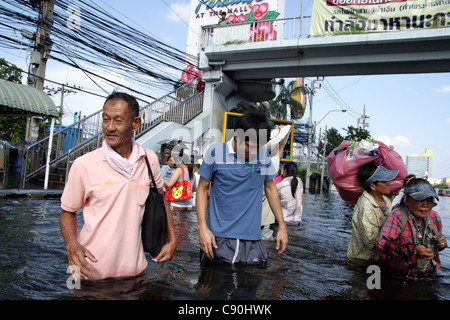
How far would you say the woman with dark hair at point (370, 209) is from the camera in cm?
359

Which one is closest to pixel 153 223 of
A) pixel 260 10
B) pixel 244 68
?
pixel 244 68

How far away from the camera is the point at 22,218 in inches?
Answer: 247

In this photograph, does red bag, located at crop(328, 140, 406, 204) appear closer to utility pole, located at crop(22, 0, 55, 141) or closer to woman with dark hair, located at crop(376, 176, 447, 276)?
woman with dark hair, located at crop(376, 176, 447, 276)

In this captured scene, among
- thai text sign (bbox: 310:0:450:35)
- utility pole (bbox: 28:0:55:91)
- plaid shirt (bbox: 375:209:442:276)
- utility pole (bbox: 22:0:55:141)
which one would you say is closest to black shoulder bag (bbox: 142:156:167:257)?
plaid shirt (bbox: 375:209:442:276)

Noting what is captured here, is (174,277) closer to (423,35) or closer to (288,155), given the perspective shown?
(288,155)

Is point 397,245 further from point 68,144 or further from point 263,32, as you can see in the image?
point 68,144

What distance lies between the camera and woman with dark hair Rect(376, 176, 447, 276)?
3225 millimetres

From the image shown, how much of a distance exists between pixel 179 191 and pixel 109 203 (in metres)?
6.26

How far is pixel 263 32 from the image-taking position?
46.8ft

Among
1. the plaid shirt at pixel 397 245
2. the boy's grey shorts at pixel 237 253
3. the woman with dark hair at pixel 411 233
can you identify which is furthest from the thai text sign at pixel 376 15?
the boy's grey shorts at pixel 237 253

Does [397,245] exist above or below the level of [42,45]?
below

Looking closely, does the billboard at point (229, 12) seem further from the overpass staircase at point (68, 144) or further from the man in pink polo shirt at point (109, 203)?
the man in pink polo shirt at point (109, 203)

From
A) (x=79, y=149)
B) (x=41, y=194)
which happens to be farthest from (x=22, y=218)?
(x=79, y=149)
